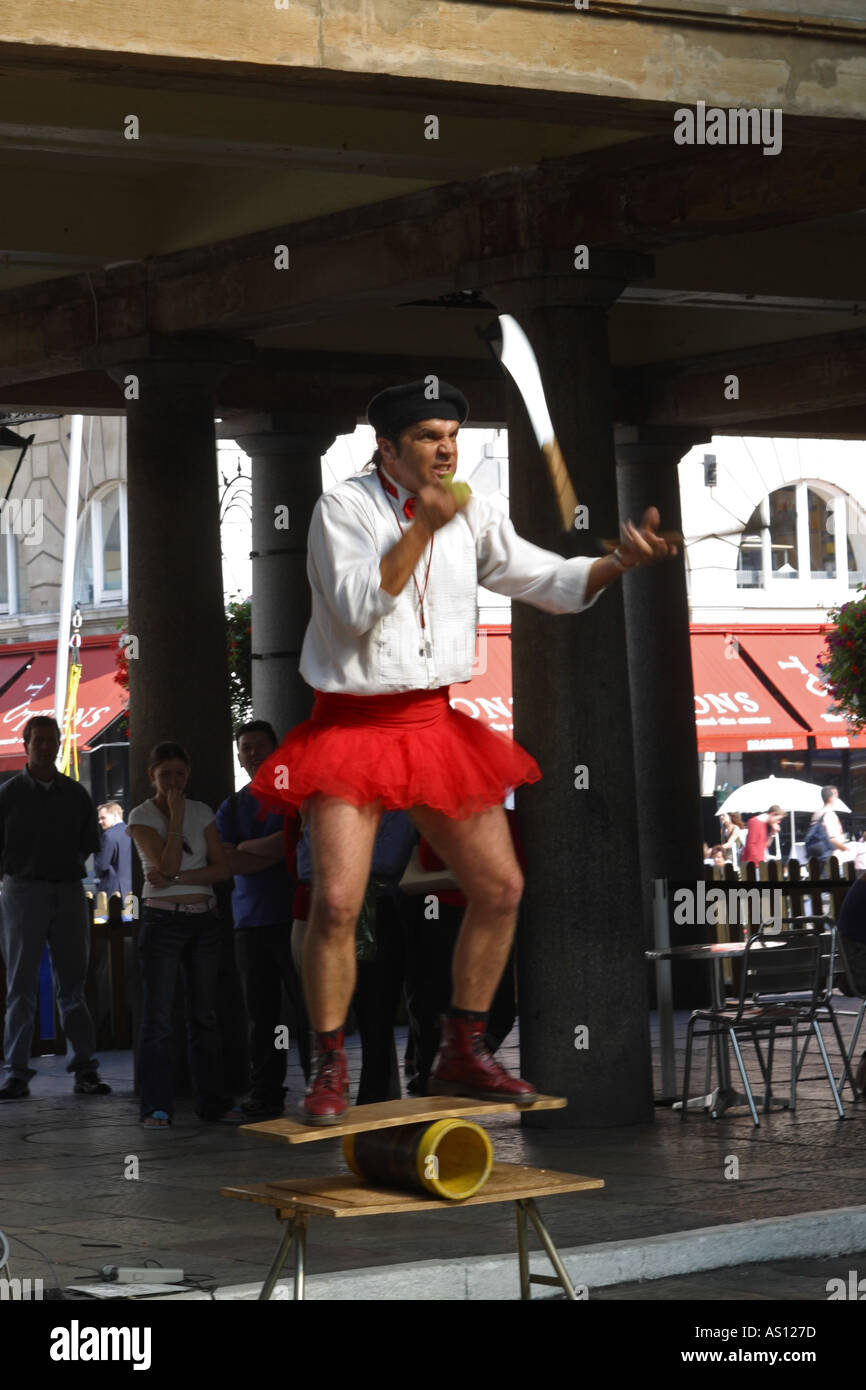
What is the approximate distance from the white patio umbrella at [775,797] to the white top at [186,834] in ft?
42.6

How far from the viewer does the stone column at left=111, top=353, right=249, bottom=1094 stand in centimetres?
1270

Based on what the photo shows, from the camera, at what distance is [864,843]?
25016 millimetres

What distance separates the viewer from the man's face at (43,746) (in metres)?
13.1

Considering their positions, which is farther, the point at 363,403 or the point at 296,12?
the point at 363,403

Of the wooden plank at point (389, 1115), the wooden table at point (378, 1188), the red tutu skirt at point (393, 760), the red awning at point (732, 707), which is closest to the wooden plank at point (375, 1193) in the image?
the wooden table at point (378, 1188)

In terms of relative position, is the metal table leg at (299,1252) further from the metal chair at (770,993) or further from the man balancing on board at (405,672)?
the metal chair at (770,993)

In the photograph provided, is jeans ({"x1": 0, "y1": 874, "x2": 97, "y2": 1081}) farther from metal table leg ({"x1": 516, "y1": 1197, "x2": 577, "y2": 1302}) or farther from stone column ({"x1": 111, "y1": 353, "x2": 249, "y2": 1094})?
metal table leg ({"x1": 516, "y1": 1197, "x2": 577, "y2": 1302})

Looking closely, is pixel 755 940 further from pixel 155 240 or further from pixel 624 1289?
pixel 155 240

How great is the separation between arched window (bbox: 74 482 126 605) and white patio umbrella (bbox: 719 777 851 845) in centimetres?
1198

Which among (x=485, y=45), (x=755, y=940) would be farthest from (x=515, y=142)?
(x=755, y=940)

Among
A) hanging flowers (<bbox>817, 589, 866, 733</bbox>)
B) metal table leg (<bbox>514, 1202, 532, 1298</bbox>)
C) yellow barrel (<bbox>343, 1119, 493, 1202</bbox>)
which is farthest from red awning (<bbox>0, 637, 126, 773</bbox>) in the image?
yellow barrel (<bbox>343, 1119, 493, 1202</bbox>)

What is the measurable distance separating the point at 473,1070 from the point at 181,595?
7.33 meters

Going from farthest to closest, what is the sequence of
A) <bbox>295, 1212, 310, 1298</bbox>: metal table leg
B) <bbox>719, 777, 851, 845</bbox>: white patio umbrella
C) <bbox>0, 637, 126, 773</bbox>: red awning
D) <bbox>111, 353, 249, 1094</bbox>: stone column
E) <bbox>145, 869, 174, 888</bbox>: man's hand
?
<bbox>0, 637, 126, 773</bbox>: red awning, <bbox>719, 777, 851, 845</bbox>: white patio umbrella, <bbox>111, 353, 249, 1094</bbox>: stone column, <bbox>145, 869, 174, 888</bbox>: man's hand, <bbox>295, 1212, 310, 1298</bbox>: metal table leg

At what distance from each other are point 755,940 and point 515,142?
164 inches
